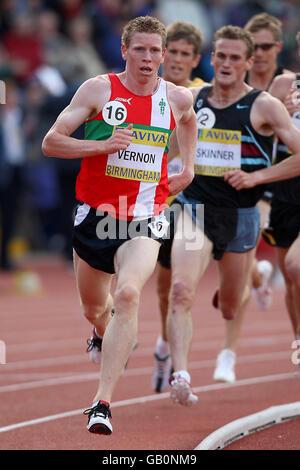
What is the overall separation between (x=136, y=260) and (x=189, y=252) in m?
1.25

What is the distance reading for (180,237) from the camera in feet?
23.3

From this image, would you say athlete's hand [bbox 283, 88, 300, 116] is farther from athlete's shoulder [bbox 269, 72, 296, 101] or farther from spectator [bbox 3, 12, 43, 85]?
spectator [bbox 3, 12, 43, 85]

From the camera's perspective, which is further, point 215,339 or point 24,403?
point 215,339

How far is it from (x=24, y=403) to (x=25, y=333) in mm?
3599

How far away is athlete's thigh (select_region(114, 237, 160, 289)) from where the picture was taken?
5680mm

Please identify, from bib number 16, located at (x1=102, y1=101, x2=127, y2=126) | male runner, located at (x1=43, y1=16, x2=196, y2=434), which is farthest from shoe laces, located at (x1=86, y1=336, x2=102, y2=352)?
bib number 16, located at (x1=102, y1=101, x2=127, y2=126)

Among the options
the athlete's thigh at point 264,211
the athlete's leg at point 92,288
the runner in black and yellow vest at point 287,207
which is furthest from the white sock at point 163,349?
the athlete's leg at point 92,288

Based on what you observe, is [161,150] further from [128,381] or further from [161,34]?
[128,381]

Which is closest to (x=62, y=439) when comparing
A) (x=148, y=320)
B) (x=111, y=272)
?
(x=111, y=272)

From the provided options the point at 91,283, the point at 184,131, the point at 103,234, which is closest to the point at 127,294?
the point at 103,234

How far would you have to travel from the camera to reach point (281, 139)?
6930 millimetres

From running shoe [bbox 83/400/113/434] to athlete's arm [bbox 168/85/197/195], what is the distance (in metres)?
→ 1.60

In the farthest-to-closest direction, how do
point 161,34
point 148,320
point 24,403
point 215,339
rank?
point 148,320, point 215,339, point 24,403, point 161,34

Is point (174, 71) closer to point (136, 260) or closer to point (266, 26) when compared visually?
point (266, 26)
